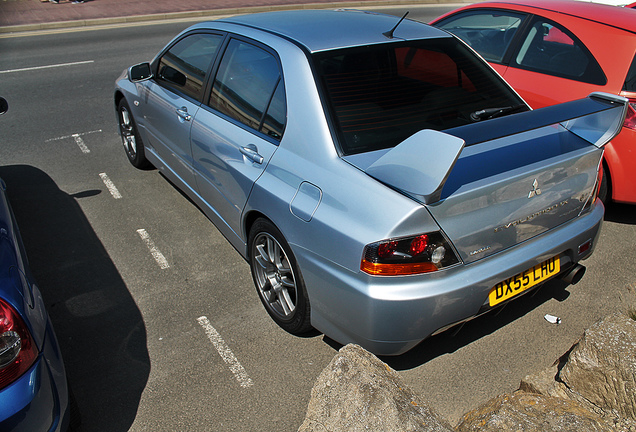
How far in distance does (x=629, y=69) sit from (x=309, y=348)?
3429mm

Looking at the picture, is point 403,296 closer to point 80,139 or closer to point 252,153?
point 252,153

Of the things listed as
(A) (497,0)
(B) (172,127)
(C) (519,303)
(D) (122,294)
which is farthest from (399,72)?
(A) (497,0)

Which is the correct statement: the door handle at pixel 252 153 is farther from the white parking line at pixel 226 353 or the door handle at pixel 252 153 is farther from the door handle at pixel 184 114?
the white parking line at pixel 226 353

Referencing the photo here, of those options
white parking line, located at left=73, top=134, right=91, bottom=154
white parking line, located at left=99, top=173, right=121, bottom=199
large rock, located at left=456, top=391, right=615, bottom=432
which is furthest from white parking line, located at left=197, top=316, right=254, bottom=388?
white parking line, located at left=73, top=134, right=91, bottom=154

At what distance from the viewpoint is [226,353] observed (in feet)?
11.2

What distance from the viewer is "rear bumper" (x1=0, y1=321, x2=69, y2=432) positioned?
88.0 inches

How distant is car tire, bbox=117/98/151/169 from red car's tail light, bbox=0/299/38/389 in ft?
11.6

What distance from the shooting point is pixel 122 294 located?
3994 millimetres

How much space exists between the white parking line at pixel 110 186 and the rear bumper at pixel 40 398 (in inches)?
122

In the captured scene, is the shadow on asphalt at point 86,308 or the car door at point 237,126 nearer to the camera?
the shadow on asphalt at point 86,308

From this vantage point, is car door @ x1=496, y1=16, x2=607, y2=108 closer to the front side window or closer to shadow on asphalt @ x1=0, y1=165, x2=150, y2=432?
the front side window

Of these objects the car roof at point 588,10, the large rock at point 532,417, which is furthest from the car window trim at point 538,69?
the large rock at point 532,417

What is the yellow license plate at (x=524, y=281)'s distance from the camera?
292 cm

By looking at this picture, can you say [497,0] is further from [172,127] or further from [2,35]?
[2,35]
